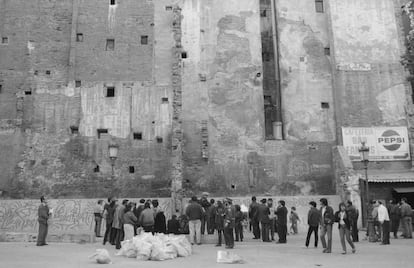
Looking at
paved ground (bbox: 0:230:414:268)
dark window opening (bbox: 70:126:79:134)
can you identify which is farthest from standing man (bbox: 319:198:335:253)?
dark window opening (bbox: 70:126:79:134)

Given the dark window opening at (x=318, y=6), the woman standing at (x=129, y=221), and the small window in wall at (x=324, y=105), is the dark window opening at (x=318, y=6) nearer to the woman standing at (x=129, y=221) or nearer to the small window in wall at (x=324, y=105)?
the small window in wall at (x=324, y=105)

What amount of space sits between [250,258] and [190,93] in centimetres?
1669

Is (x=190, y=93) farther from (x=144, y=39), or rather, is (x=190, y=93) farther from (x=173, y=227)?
(x=173, y=227)

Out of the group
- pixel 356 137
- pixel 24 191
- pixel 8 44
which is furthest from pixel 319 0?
pixel 24 191

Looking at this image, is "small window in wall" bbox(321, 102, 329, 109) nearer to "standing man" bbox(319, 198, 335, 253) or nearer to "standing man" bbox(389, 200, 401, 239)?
"standing man" bbox(389, 200, 401, 239)

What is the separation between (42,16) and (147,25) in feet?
21.5

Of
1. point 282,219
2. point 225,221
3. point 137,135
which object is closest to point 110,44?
point 137,135

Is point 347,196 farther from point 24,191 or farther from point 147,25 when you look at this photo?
point 24,191

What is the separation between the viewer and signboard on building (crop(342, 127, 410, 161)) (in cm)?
2467

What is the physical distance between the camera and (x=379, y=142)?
2491 centimetres

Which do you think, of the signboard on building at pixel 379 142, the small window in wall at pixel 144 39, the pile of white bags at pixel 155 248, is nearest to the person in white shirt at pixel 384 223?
the pile of white bags at pixel 155 248

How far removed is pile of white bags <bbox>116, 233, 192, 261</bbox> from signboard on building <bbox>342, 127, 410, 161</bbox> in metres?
16.5

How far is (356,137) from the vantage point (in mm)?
25016

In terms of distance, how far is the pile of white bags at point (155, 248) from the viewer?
10.1 m
